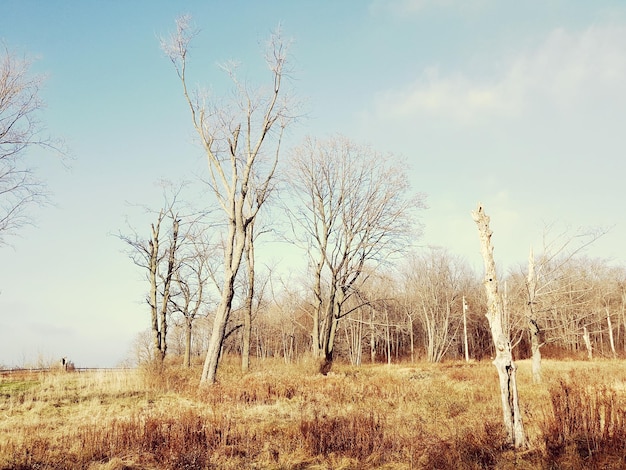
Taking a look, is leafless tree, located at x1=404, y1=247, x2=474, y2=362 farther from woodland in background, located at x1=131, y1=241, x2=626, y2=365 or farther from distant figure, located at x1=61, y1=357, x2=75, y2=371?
distant figure, located at x1=61, y1=357, x2=75, y2=371

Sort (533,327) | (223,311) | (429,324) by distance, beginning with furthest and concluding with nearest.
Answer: (429,324)
(533,327)
(223,311)

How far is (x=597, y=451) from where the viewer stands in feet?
19.7

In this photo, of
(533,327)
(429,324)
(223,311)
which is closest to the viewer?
(223,311)

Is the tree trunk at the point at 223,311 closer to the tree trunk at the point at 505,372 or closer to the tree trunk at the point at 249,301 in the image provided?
the tree trunk at the point at 249,301

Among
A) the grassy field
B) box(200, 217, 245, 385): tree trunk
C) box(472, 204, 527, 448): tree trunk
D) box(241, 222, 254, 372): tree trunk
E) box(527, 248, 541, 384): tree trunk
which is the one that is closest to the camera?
the grassy field

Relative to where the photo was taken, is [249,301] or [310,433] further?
[249,301]

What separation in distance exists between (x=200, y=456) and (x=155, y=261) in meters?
20.1

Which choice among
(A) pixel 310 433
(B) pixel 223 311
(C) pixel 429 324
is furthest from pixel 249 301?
(C) pixel 429 324

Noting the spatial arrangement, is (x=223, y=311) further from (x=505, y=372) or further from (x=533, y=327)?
(x=533, y=327)

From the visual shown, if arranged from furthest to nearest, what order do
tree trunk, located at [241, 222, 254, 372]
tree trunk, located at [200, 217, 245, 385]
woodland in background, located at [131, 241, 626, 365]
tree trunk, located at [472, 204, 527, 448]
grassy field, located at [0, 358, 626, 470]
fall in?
woodland in background, located at [131, 241, 626, 365]
tree trunk, located at [241, 222, 254, 372]
tree trunk, located at [200, 217, 245, 385]
tree trunk, located at [472, 204, 527, 448]
grassy field, located at [0, 358, 626, 470]

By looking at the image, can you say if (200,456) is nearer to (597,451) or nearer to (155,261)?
(597,451)

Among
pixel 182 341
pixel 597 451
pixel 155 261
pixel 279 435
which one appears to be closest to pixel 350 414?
pixel 279 435

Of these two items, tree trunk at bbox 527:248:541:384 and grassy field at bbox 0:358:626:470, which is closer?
grassy field at bbox 0:358:626:470

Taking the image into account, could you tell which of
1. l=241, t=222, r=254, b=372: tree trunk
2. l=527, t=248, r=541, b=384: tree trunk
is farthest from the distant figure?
l=527, t=248, r=541, b=384: tree trunk
